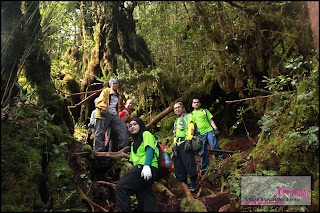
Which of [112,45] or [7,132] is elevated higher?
[112,45]

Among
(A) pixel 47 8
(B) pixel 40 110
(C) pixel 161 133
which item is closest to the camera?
(A) pixel 47 8

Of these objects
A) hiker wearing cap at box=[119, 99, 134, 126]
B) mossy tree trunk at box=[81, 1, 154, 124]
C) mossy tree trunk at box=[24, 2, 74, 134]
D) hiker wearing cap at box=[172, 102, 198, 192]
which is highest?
mossy tree trunk at box=[81, 1, 154, 124]

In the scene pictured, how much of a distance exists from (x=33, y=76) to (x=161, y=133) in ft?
20.9

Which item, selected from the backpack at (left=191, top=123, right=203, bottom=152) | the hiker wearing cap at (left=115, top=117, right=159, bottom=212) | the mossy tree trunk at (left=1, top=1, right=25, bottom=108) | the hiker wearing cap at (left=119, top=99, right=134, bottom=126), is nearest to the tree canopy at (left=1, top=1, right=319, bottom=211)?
the mossy tree trunk at (left=1, top=1, right=25, bottom=108)

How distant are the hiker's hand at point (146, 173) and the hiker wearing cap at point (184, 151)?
5.88 feet

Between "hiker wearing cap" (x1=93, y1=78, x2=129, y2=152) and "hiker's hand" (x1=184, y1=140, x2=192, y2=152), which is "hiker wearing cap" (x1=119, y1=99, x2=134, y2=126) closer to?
"hiker wearing cap" (x1=93, y1=78, x2=129, y2=152)

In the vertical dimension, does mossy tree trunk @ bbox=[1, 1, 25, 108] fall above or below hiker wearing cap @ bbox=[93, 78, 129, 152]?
above

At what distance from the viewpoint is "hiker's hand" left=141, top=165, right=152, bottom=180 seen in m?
4.00

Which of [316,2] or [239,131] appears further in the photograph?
[239,131]

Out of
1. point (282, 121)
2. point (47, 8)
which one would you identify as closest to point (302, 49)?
point (282, 121)

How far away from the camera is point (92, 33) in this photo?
38.3 feet

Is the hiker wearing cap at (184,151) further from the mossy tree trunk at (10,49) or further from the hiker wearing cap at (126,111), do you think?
the mossy tree trunk at (10,49)

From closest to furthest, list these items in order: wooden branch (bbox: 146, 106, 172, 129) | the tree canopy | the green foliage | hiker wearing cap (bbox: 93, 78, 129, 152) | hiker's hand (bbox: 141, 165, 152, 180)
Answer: the green foliage < hiker's hand (bbox: 141, 165, 152, 180) < the tree canopy < hiker wearing cap (bbox: 93, 78, 129, 152) < wooden branch (bbox: 146, 106, 172, 129)

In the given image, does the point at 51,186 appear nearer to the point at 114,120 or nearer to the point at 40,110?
the point at 40,110
